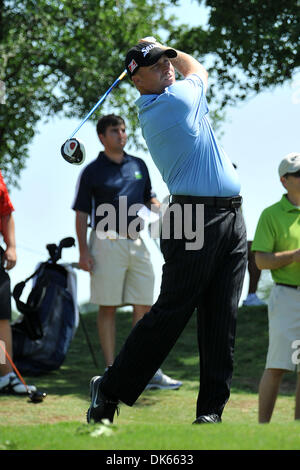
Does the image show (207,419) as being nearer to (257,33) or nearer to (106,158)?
(106,158)

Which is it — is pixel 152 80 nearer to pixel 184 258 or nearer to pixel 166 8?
pixel 184 258

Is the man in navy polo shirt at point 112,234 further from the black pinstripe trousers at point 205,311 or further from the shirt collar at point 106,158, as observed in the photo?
the black pinstripe trousers at point 205,311

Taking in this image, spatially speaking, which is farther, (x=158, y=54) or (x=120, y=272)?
(x=120, y=272)

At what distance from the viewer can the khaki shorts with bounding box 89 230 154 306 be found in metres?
7.83

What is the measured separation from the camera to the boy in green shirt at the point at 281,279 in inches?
217

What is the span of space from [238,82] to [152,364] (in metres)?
8.40

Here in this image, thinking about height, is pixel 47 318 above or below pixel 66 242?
below

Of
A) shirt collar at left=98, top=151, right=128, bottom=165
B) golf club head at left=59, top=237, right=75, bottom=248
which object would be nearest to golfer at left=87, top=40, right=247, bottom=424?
shirt collar at left=98, top=151, right=128, bottom=165

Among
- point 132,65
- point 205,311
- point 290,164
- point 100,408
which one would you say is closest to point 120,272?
point 290,164

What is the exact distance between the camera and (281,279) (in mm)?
5617

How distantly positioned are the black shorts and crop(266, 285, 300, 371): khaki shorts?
2754mm

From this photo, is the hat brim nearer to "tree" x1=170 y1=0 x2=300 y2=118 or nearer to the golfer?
the golfer

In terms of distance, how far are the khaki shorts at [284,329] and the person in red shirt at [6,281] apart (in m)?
2.65

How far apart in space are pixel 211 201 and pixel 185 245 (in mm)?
279
